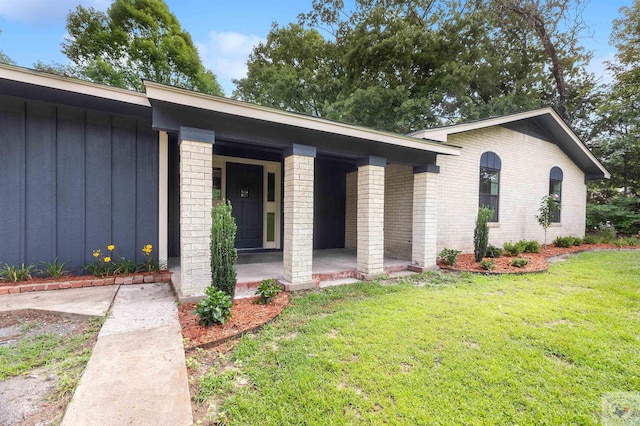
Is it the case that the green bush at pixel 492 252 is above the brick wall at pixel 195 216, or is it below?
below

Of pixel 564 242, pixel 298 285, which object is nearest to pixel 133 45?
pixel 298 285

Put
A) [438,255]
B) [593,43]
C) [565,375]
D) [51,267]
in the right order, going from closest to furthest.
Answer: [565,375]
[51,267]
[438,255]
[593,43]

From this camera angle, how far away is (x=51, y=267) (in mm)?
4316

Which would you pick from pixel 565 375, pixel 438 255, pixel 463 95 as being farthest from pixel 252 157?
pixel 463 95

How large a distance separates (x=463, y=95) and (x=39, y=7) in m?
20.7

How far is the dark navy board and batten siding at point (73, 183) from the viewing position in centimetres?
420

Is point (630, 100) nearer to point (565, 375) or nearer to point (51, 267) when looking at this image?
point (565, 375)

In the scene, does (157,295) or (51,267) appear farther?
(51,267)

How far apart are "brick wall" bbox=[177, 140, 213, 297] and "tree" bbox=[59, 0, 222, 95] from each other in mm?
13956

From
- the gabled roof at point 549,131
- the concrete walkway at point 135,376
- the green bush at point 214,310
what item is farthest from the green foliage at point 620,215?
the concrete walkway at point 135,376

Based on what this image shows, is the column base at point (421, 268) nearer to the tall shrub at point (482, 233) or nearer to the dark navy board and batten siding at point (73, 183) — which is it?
the tall shrub at point (482, 233)

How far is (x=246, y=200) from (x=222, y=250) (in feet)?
13.9

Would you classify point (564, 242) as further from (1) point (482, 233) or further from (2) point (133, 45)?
(2) point (133, 45)

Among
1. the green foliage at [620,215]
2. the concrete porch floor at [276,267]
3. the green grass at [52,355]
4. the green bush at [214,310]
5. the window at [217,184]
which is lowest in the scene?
the green grass at [52,355]
